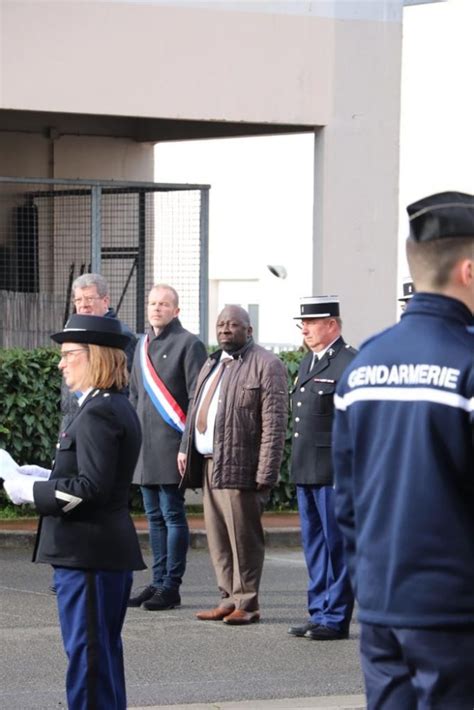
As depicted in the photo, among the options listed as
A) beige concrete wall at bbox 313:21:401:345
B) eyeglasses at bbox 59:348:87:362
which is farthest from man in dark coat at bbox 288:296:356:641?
beige concrete wall at bbox 313:21:401:345

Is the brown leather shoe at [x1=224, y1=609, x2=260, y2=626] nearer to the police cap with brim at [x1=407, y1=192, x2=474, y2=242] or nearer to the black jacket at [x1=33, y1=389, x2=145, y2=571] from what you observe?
the black jacket at [x1=33, y1=389, x2=145, y2=571]

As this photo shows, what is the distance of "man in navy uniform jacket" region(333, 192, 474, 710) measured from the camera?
12.0 ft

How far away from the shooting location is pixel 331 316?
850 centimetres

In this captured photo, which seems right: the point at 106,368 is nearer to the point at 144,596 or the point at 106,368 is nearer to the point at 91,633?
the point at 91,633

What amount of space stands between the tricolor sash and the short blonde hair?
3700mm

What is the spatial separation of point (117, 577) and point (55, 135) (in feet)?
41.2

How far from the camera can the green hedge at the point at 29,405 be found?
12.8 meters

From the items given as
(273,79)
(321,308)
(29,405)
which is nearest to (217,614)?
(321,308)

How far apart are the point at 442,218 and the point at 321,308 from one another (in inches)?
185

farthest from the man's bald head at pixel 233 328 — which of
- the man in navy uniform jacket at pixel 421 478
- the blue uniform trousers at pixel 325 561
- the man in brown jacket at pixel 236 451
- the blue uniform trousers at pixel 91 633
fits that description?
the man in navy uniform jacket at pixel 421 478

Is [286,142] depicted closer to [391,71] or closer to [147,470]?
[391,71]

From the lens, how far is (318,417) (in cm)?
849

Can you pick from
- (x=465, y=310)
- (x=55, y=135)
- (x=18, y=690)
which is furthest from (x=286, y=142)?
(x=465, y=310)

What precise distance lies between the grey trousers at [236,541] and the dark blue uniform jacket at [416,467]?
4.98m
